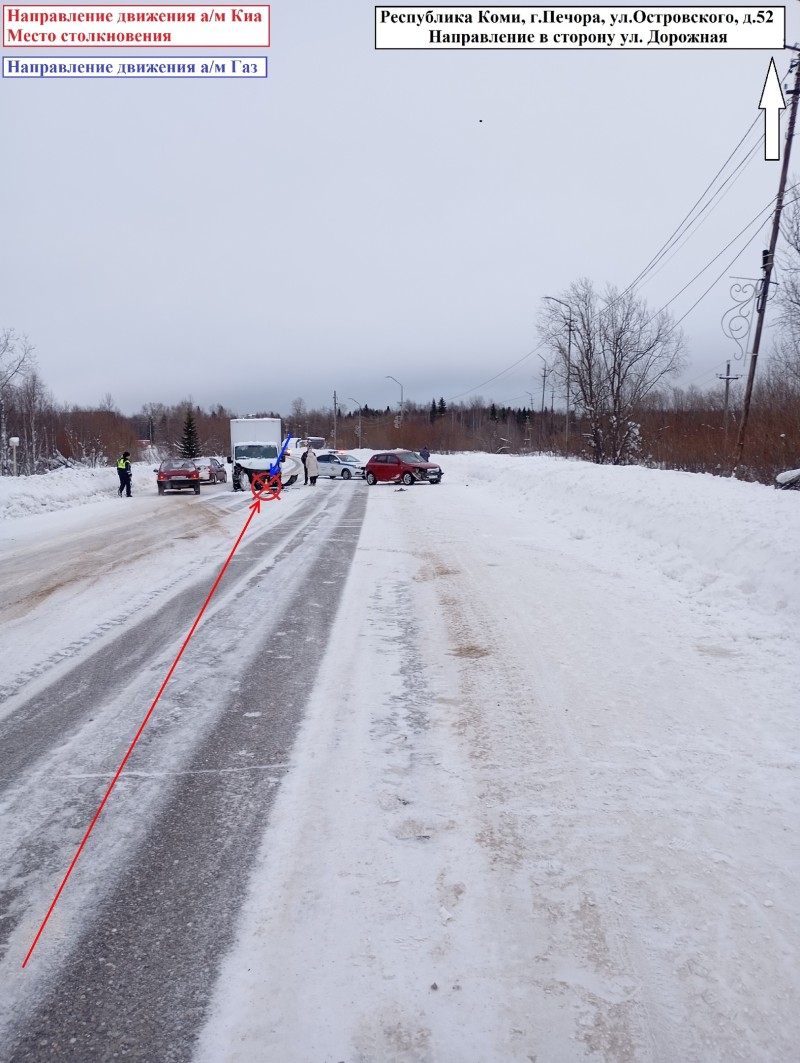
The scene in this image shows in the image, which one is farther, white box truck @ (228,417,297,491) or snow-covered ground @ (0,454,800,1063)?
white box truck @ (228,417,297,491)

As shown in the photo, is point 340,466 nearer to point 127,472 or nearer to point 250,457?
point 250,457

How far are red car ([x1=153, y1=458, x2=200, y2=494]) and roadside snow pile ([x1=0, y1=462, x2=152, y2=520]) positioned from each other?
8.07 feet

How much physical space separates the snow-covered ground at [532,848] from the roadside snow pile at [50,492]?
56.7ft

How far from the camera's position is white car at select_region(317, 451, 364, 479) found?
4500cm

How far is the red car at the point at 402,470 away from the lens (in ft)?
119

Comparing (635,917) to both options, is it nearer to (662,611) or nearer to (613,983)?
(613,983)

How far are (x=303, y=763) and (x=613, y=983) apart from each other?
7.50 feet

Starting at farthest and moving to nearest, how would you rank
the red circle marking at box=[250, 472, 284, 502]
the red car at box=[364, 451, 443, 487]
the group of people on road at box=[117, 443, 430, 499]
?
the red car at box=[364, 451, 443, 487] < the group of people on road at box=[117, 443, 430, 499] < the red circle marking at box=[250, 472, 284, 502]

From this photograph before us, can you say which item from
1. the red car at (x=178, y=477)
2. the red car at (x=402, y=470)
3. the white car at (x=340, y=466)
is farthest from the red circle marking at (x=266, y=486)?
the white car at (x=340, y=466)

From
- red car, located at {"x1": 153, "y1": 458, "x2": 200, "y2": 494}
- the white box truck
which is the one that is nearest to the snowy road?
red car, located at {"x1": 153, "y1": 458, "x2": 200, "y2": 494}

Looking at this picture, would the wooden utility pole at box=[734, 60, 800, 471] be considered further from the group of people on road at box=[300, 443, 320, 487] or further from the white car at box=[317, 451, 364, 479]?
the white car at box=[317, 451, 364, 479]

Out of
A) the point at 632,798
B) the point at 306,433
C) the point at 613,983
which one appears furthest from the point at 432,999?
the point at 306,433

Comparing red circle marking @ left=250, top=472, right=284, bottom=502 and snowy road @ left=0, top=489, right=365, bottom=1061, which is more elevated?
red circle marking @ left=250, top=472, right=284, bottom=502

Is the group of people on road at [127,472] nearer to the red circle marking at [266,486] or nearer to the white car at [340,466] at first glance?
the red circle marking at [266,486]
